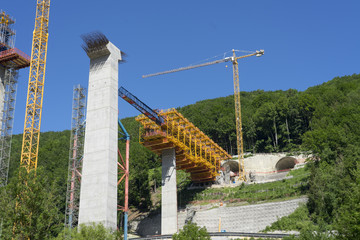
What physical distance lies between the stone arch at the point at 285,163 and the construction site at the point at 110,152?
7.88 m

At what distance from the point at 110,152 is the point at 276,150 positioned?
7252 cm

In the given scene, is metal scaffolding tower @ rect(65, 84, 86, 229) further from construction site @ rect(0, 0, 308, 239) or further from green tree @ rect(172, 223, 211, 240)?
green tree @ rect(172, 223, 211, 240)

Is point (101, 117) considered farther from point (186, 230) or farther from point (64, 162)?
point (64, 162)

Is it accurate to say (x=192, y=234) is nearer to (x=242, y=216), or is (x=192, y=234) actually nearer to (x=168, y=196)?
(x=242, y=216)

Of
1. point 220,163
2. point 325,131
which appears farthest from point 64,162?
point 325,131

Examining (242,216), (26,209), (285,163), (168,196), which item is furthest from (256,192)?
(26,209)

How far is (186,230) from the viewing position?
38.8 metres

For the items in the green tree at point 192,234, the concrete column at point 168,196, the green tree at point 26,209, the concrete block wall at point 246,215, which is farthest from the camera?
the concrete column at point 168,196

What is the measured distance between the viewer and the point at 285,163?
9144 centimetres

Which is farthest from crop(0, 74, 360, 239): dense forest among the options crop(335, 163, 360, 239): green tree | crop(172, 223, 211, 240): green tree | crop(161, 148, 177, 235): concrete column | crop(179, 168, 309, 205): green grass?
crop(161, 148, 177, 235): concrete column

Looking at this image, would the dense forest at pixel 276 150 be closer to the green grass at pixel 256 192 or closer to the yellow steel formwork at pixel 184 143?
the green grass at pixel 256 192

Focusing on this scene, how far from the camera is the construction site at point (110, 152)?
35688mm

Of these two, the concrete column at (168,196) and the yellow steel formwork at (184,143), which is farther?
the yellow steel formwork at (184,143)

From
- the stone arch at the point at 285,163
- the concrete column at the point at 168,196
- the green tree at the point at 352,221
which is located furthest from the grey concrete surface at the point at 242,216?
the stone arch at the point at 285,163
